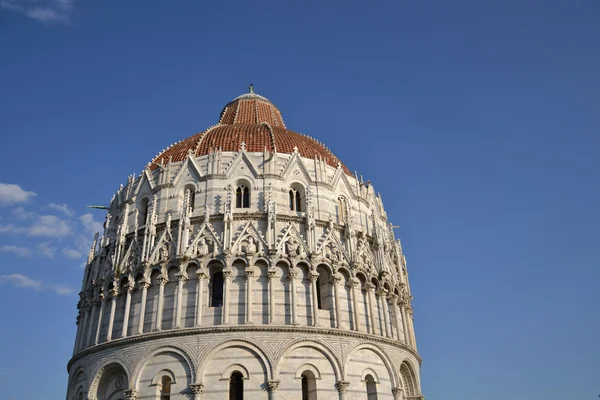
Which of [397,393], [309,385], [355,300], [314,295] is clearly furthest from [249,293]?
[397,393]

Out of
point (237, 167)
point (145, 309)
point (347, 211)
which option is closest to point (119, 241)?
point (145, 309)

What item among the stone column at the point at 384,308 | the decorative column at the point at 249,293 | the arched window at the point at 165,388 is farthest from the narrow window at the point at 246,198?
the arched window at the point at 165,388

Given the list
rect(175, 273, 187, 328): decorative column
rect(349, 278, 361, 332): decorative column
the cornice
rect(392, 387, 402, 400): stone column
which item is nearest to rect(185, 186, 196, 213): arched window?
rect(175, 273, 187, 328): decorative column

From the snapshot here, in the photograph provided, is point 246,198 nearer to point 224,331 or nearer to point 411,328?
point 224,331

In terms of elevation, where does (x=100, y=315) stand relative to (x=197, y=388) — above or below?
above

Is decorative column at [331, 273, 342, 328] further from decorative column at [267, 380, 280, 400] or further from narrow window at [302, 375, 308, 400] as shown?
decorative column at [267, 380, 280, 400]

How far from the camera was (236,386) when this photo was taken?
77.3ft

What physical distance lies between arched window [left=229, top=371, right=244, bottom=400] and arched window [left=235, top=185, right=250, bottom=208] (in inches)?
355

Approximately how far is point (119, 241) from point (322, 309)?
1195 cm

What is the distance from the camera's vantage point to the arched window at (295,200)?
29.0 metres

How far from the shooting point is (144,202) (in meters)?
30.6

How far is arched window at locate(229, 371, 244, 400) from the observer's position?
23.3 m

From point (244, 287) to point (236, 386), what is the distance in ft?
15.0

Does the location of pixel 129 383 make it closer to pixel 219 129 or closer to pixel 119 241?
pixel 119 241
